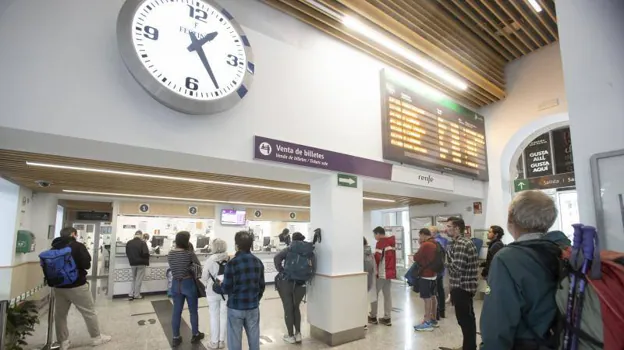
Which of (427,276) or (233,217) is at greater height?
(233,217)

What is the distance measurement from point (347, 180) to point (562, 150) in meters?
8.42

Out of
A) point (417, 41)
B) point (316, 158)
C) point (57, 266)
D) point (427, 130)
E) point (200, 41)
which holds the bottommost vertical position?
point (57, 266)

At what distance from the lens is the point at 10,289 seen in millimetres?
5660

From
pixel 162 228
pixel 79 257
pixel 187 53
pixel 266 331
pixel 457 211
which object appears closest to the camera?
pixel 187 53

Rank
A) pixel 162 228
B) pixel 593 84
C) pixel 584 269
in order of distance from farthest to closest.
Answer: pixel 162 228
pixel 593 84
pixel 584 269

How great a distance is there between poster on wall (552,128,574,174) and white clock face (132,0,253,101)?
32.2 feet

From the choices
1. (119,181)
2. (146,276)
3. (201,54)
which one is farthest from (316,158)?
(146,276)

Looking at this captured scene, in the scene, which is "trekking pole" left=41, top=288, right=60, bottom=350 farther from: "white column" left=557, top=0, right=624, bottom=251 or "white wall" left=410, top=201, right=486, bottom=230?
"white wall" left=410, top=201, right=486, bottom=230

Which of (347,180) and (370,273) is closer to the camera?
(347,180)

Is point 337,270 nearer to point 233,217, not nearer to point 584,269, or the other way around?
point 584,269

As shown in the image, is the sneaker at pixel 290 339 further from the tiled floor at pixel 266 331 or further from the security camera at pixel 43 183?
the security camera at pixel 43 183

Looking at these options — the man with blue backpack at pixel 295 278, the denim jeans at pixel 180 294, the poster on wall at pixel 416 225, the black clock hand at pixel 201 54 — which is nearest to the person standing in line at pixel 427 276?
the man with blue backpack at pixel 295 278

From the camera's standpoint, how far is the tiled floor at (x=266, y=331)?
14.2ft

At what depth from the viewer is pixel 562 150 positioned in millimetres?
9758
